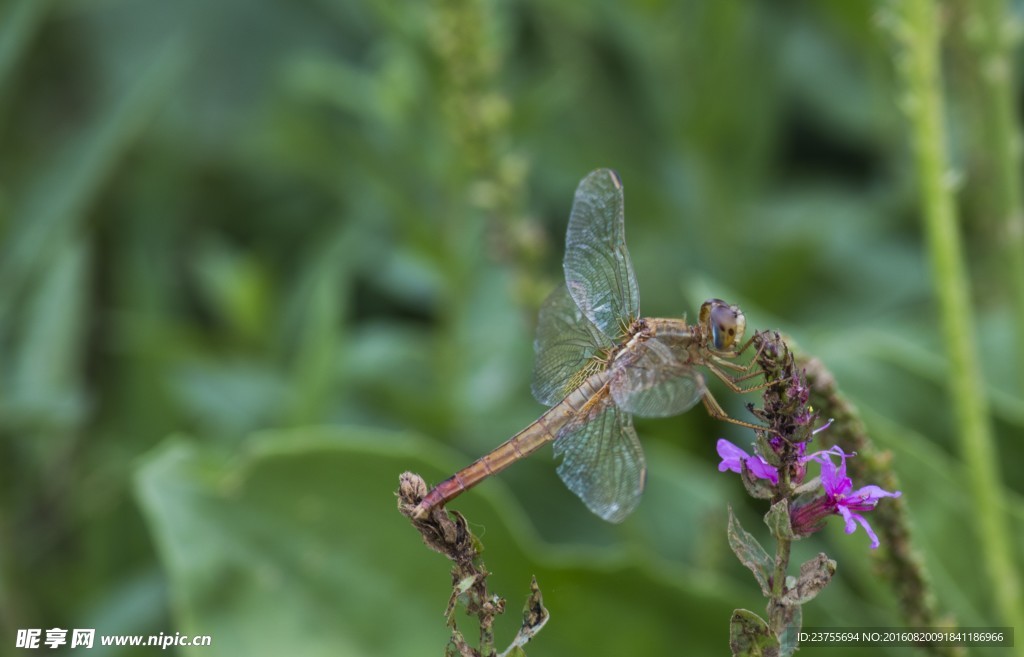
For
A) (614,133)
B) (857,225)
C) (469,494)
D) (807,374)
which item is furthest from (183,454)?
(857,225)

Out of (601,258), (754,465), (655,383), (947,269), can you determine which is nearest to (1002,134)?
(947,269)

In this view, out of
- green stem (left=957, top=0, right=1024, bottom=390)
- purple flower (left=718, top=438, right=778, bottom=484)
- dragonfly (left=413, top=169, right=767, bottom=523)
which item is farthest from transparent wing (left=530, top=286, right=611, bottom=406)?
green stem (left=957, top=0, right=1024, bottom=390)

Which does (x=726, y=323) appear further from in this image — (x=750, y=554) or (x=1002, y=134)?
(x=1002, y=134)

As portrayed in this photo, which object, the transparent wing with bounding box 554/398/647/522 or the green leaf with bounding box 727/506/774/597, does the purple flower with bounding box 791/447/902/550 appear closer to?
the green leaf with bounding box 727/506/774/597

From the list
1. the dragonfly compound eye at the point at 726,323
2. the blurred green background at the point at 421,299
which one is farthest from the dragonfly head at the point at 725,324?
the blurred green background at the point at 421,299

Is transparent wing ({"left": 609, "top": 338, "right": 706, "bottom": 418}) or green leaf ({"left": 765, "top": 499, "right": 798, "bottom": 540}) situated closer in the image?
green leaf ({"left": 765, "top": 499, "right": 798, "bottom": 540})

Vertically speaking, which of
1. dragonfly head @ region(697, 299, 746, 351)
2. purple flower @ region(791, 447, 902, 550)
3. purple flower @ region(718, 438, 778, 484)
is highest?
dragonfly head @ region(697, 299, 746, 351)
